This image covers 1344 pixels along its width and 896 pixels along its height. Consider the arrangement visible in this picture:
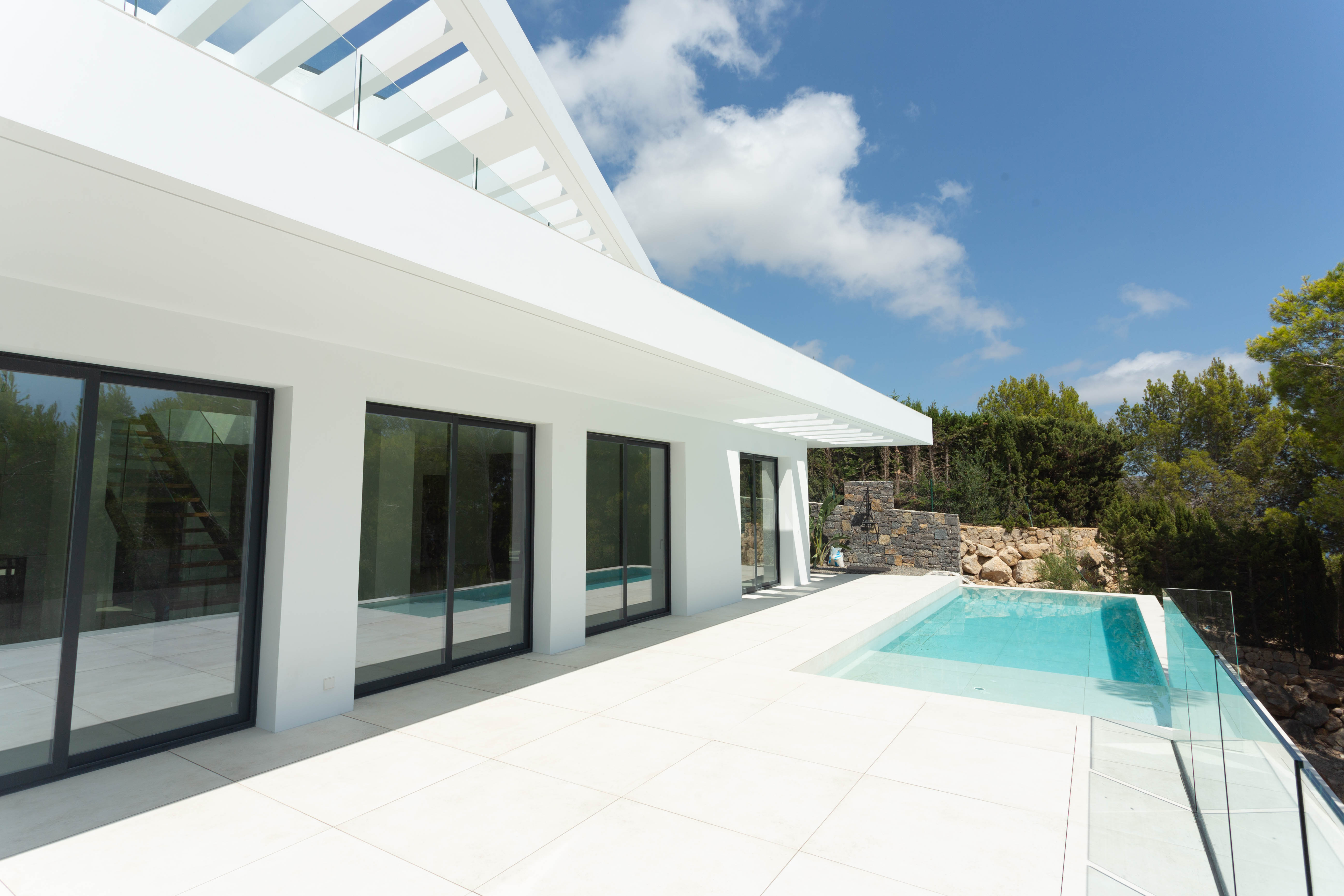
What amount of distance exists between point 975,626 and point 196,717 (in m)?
10.9

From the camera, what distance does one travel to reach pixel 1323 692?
1082 cm

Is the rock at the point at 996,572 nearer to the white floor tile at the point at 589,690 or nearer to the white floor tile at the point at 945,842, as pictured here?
the white floor tile at the point at 589,690

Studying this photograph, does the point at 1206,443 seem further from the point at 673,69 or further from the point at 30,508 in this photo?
the point at 30,508

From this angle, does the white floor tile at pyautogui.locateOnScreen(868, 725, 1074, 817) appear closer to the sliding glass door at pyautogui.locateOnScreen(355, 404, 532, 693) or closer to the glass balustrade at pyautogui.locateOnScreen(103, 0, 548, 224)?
the sliding glass door at pyautogui.locateOnScreen(355, 404, 532, 693)

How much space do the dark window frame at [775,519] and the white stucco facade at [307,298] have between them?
4.48 m

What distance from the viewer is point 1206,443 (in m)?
25.0

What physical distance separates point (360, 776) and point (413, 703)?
155 centimetres

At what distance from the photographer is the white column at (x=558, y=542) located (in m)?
7.60

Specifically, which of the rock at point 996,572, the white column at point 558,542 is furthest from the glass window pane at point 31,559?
the rock at point 996,572

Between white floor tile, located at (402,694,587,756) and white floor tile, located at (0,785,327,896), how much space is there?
1246 mm

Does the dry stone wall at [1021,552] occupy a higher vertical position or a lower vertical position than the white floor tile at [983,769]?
higher

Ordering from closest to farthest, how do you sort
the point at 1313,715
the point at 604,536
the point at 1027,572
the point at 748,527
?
1. the point at 604,536
2. the point at 1313,715
3. the point at 748,527
4. the point at 1027,572

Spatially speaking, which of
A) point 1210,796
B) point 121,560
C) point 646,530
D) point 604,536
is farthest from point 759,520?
point 121,560

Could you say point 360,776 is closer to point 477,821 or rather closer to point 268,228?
point 477,821
